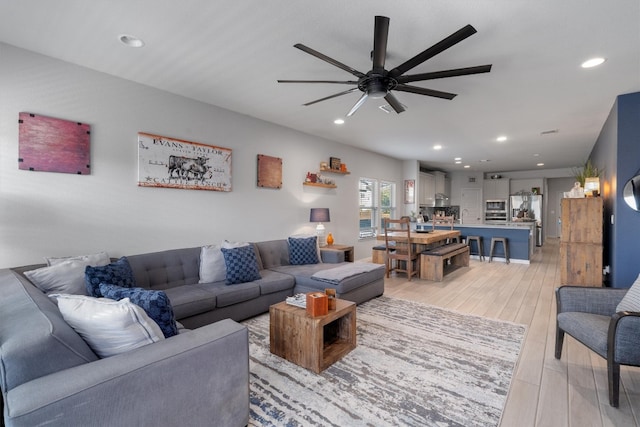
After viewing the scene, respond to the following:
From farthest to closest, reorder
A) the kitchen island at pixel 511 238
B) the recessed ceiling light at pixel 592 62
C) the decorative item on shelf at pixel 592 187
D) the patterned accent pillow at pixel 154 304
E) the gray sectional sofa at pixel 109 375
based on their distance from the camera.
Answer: the kitchen island at pixel 511 238 < the decorative item on shelf at pixel 592 187 < the recessed ceiling light at pixel 592 62 < the patterned accent pillow at pixel 154 304 < the gray sectional sofa at pixel 109 375

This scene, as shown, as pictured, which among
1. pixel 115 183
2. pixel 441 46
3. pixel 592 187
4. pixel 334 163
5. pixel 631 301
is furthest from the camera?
pixel 334 163

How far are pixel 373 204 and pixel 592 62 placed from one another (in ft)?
16.3

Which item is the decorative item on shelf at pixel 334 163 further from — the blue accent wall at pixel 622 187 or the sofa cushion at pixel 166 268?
the blue accent wall at pixel 622 187

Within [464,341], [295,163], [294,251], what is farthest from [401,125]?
[464,341]

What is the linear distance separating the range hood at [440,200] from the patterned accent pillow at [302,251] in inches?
270

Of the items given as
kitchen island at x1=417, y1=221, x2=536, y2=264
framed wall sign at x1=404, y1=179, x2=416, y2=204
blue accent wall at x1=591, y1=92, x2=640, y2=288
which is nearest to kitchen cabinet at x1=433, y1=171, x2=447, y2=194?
framed wall sign at x1=404, y1=179, x2=416, y2=204

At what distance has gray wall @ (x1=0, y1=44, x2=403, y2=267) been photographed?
261cm

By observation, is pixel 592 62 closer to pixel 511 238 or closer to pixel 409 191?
pixel 511 238

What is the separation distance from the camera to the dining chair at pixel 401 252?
16.6 ft

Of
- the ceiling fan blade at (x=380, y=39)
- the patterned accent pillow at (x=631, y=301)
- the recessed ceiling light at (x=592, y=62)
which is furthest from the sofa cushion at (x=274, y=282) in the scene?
the recessed ceiling light at (x=592, y=62)

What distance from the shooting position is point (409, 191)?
8.38 m

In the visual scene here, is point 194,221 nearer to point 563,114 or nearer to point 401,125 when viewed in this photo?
point 401,125

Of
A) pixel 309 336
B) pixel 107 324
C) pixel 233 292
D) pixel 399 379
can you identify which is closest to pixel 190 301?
pixel 233 292

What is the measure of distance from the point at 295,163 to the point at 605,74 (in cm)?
403
